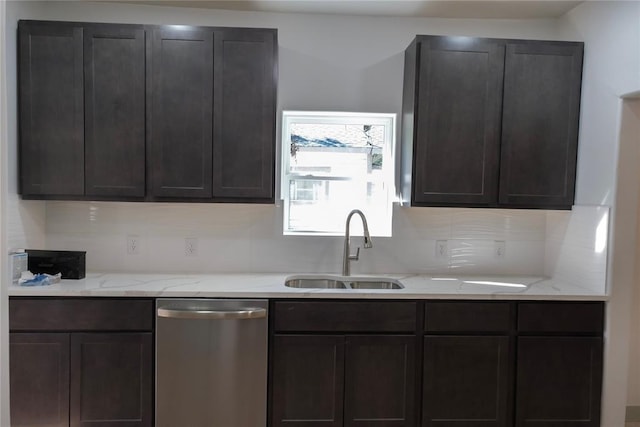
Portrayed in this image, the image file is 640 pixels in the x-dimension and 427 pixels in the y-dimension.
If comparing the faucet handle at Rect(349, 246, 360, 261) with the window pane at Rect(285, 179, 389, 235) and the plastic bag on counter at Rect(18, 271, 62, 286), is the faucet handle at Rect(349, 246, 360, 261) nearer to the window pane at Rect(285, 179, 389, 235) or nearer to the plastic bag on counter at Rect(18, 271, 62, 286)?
the window pane at Rect(285, 179, 389, 235)

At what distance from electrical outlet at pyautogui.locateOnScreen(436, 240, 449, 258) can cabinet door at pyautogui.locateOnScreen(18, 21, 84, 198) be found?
2.28 meters

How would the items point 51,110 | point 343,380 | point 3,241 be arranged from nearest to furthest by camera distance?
1. point 3,241
2. point 343,380
3. point 51,110

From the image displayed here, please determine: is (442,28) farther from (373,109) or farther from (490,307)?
(490,307)

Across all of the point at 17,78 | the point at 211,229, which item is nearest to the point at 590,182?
the point at 211,229

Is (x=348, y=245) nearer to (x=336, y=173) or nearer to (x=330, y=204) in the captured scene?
(x=330, y=204)

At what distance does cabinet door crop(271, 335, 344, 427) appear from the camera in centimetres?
241

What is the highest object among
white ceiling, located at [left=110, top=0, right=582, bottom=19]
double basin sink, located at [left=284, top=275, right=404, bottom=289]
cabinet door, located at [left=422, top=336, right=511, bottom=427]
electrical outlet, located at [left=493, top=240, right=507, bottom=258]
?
white ceiling, located at [left=110, top=0, right=582, bottom=19]

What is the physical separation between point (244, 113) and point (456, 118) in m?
1.27

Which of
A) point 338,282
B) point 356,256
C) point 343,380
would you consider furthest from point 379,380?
point 356,256

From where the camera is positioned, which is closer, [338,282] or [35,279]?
[35,279]

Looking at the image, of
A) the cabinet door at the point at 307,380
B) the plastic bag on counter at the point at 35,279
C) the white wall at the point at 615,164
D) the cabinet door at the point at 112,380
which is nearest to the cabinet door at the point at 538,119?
the white wall at the point at 615,164

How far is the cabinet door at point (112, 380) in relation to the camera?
→ 2.35 meters

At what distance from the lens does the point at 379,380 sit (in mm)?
2443

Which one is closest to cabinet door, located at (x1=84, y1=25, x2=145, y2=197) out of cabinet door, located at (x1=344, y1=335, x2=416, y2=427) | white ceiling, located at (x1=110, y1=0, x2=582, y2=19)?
white ceiling, located at (x1=110, y1=0, x2=582, y2=19)
